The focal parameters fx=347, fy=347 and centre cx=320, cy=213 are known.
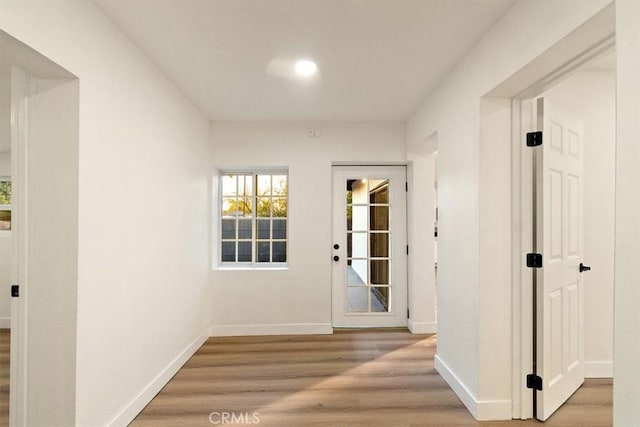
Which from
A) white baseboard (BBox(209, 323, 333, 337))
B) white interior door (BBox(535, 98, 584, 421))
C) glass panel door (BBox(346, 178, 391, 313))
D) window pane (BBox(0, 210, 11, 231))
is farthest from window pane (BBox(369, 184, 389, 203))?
window pane (BBox(0, 210, 11, 231))

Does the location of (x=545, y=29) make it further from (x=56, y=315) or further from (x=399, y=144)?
(x=56, y=315)

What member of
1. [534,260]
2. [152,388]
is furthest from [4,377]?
[534,260]

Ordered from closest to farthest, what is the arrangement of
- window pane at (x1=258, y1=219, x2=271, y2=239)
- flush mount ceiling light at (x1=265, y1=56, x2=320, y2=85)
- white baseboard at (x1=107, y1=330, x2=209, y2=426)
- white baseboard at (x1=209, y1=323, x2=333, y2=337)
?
white baseboard at (x1=107, y1=330, x2=209, y2=426)
flush mount ceiling light at (x1=265, y1=56, x2=320, y2=85)
white baseboard at (x1=209, y1=323, x2=333, y2=337)
window pane at (x1=258, y1=219, x2=271, y2=239)

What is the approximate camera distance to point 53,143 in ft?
5.82

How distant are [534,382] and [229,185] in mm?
3622

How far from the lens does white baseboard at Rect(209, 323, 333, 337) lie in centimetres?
405

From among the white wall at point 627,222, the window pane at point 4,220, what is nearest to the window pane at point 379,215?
the white wall at point 627,222

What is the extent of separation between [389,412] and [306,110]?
2.85 m

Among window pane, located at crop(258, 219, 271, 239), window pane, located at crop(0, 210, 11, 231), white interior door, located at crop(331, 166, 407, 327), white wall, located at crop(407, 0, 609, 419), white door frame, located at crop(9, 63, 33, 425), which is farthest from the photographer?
window pane, located at crop(0, 210, 11, 231)

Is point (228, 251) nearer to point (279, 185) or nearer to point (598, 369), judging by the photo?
point (279, 185)

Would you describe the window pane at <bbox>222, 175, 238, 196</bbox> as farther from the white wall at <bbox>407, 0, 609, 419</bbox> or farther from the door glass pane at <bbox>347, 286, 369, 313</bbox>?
the white wall at <bbox>407, 0, 609, 419</bbox>

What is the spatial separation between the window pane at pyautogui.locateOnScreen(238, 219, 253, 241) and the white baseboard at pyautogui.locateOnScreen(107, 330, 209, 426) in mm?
1325

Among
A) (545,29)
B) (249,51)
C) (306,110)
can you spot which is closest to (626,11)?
(545,29)

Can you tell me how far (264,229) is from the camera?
173 inches
